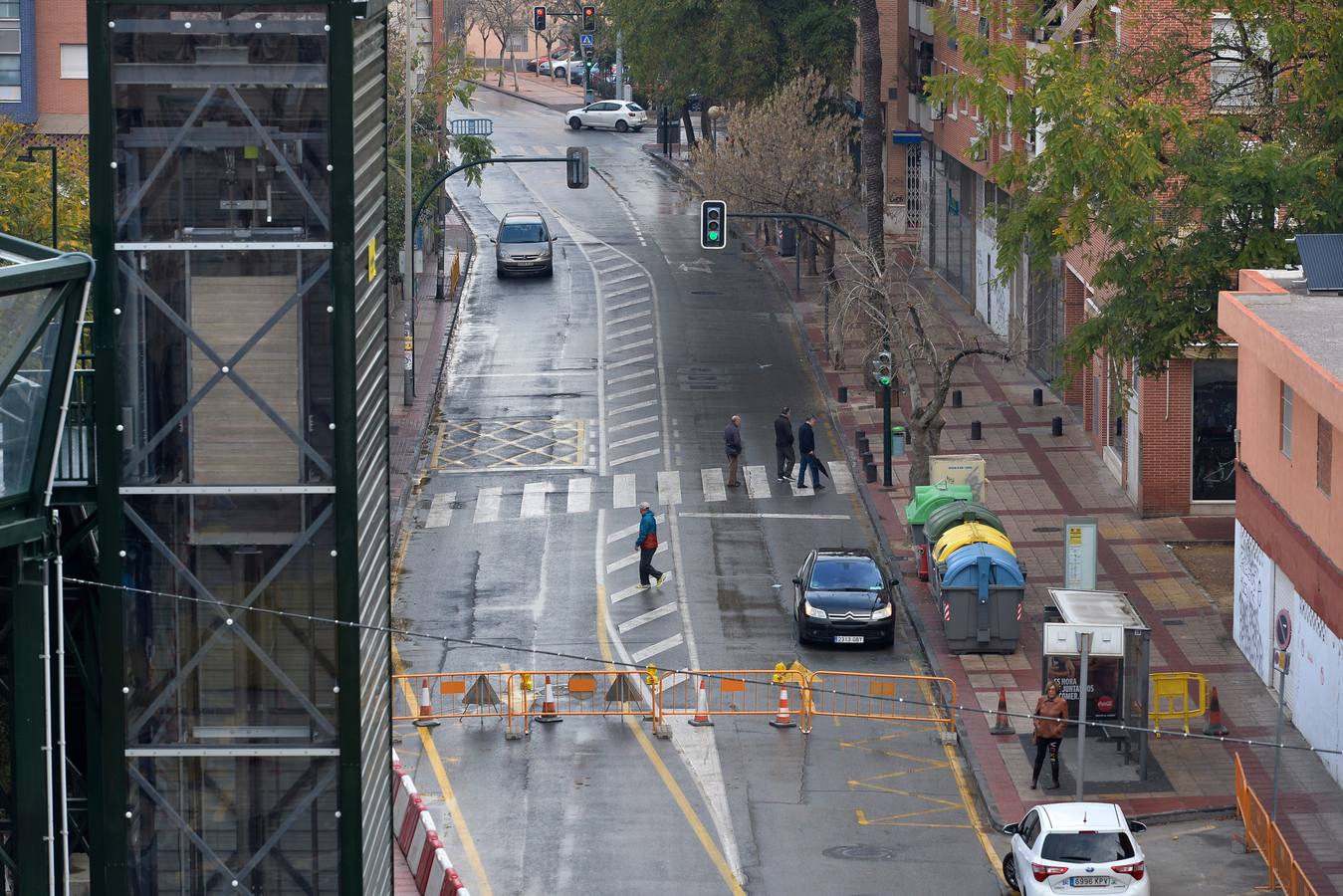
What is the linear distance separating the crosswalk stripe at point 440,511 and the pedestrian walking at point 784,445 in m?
6.44

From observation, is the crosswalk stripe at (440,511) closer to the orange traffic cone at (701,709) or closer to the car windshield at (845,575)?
the car windshield at (845,575)

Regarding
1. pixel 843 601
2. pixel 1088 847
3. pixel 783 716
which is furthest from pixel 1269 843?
pixel 843 601

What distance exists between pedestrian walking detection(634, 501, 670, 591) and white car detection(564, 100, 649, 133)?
64.9m

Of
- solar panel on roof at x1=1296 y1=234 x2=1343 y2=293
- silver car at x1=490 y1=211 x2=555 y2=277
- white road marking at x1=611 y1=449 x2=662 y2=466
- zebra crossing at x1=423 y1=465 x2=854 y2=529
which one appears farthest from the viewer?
silver car at x1=490 y1=211 x2=555 y2=277

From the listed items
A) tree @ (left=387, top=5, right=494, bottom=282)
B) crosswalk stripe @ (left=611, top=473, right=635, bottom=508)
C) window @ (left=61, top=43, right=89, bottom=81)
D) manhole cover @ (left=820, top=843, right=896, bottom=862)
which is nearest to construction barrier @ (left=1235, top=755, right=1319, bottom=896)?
manhole cover @ (left=820, top=843, right=896, bottom=862)

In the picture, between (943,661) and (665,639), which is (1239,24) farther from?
(665,639)

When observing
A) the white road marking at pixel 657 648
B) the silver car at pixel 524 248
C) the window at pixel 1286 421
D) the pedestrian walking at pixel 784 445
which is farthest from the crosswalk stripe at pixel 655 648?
the silver car at pixel 524 248

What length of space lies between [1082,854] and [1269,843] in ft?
8.15

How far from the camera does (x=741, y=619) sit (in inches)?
1352

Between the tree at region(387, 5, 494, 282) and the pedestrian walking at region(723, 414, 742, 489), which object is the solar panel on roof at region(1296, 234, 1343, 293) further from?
the tree at region(387, 5, 494, 282)

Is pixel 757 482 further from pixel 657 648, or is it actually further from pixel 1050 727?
pixel 1050 727

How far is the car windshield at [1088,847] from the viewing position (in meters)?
22.6

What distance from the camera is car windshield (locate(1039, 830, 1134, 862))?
891 inches

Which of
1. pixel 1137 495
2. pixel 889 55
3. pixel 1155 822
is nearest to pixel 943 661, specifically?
pixel 1155 822
